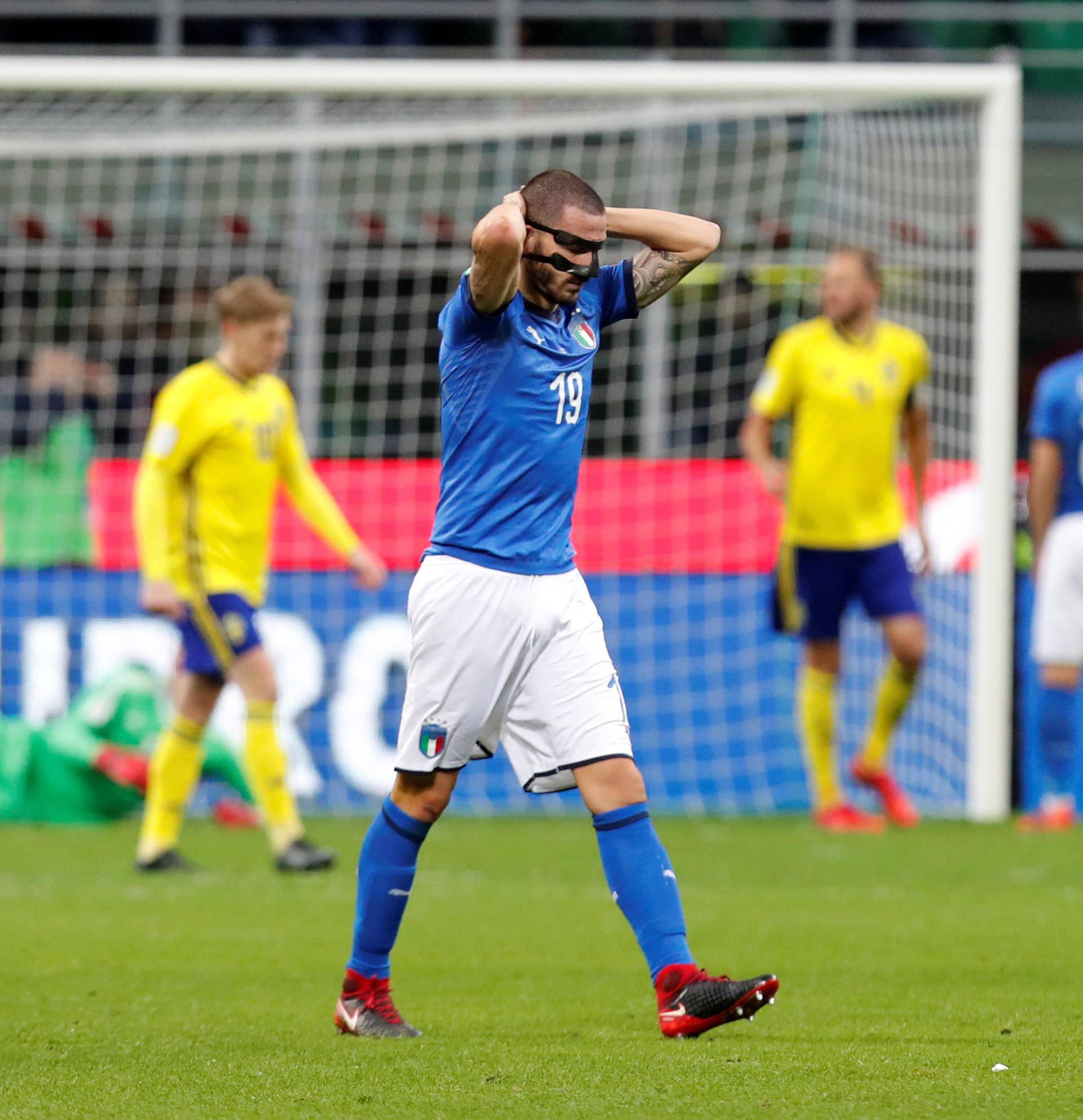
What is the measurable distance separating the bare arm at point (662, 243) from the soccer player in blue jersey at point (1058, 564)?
5.03 m

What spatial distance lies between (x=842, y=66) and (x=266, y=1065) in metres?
7.00

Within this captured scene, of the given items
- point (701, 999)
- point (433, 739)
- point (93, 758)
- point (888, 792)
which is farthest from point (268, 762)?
point (701, 999)

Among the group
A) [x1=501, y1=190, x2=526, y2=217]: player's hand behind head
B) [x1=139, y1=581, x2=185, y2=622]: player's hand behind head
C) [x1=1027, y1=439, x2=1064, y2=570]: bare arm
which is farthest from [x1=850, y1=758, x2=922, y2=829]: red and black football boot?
[x1=501, y1=190, x2=526, y2=217]: player's hand behind head

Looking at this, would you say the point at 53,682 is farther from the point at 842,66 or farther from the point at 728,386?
the point at 842,66

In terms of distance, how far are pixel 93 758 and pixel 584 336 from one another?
5.86m

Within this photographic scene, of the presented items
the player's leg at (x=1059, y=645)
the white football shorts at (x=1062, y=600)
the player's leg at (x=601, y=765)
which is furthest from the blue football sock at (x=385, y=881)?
the white football shorts at (x=1062, y=600)

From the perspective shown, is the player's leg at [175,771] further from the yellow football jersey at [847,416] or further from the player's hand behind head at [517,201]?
the player's hand behind head at [517,201]

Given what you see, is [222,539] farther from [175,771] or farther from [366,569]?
[175,771]

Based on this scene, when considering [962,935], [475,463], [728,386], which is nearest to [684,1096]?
[475,463]

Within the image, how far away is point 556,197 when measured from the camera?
4613 mm

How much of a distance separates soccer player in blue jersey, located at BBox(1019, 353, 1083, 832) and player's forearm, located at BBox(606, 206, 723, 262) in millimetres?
5050

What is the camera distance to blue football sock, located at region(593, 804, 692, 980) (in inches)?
180

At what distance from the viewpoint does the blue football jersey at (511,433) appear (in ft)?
15.2

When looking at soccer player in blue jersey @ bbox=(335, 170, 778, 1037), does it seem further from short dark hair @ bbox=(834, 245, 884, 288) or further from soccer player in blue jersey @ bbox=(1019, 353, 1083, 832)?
soccer player in blue jersey @ bbox=(1019, 353, 1083, 832)
